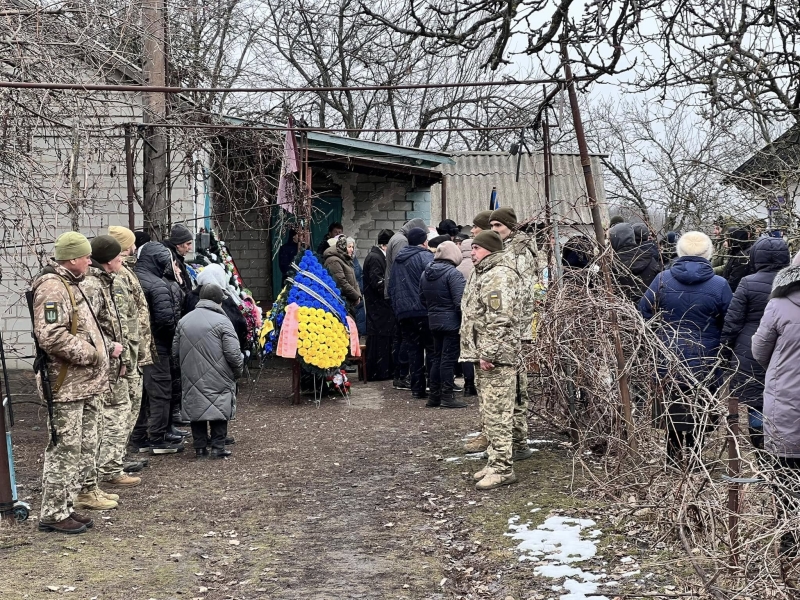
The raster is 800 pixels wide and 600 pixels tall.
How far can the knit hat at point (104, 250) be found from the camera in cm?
709

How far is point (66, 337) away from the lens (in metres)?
6.07

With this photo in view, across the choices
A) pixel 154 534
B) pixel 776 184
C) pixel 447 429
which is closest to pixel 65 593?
pixel 154 534

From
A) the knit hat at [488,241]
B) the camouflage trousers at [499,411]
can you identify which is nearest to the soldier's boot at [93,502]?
the camouflage trousers at [499,411]

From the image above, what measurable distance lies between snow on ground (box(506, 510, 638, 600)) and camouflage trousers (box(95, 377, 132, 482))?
10.3 ft

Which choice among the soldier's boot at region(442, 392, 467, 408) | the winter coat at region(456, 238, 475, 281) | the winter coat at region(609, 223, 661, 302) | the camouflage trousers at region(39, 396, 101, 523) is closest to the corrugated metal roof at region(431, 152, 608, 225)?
the winter coat at region(456, 238, 475, 281)

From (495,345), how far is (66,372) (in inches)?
118

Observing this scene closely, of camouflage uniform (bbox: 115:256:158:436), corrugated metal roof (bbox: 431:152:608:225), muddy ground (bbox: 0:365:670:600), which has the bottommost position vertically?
muddy ground (bbox: 0:365:670:600)

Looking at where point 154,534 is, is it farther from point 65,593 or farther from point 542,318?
point 542,318

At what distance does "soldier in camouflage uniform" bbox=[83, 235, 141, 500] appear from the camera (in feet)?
22.4

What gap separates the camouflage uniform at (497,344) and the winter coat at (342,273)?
4898 millimetres

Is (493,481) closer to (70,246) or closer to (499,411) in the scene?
(499,411)

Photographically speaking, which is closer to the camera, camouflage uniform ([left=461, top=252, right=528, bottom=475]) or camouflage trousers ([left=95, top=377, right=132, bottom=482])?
camouflage uniform ([left=461, top=252, right=528, bottom=475])

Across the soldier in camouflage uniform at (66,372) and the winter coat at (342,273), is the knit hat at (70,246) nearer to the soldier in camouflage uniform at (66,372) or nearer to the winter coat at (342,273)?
the soldier in camouflage uniform at (66,372)

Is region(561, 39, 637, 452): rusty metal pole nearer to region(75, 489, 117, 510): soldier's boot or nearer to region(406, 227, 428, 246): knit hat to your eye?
region(75, 489, 117, 510): soldier's boot
